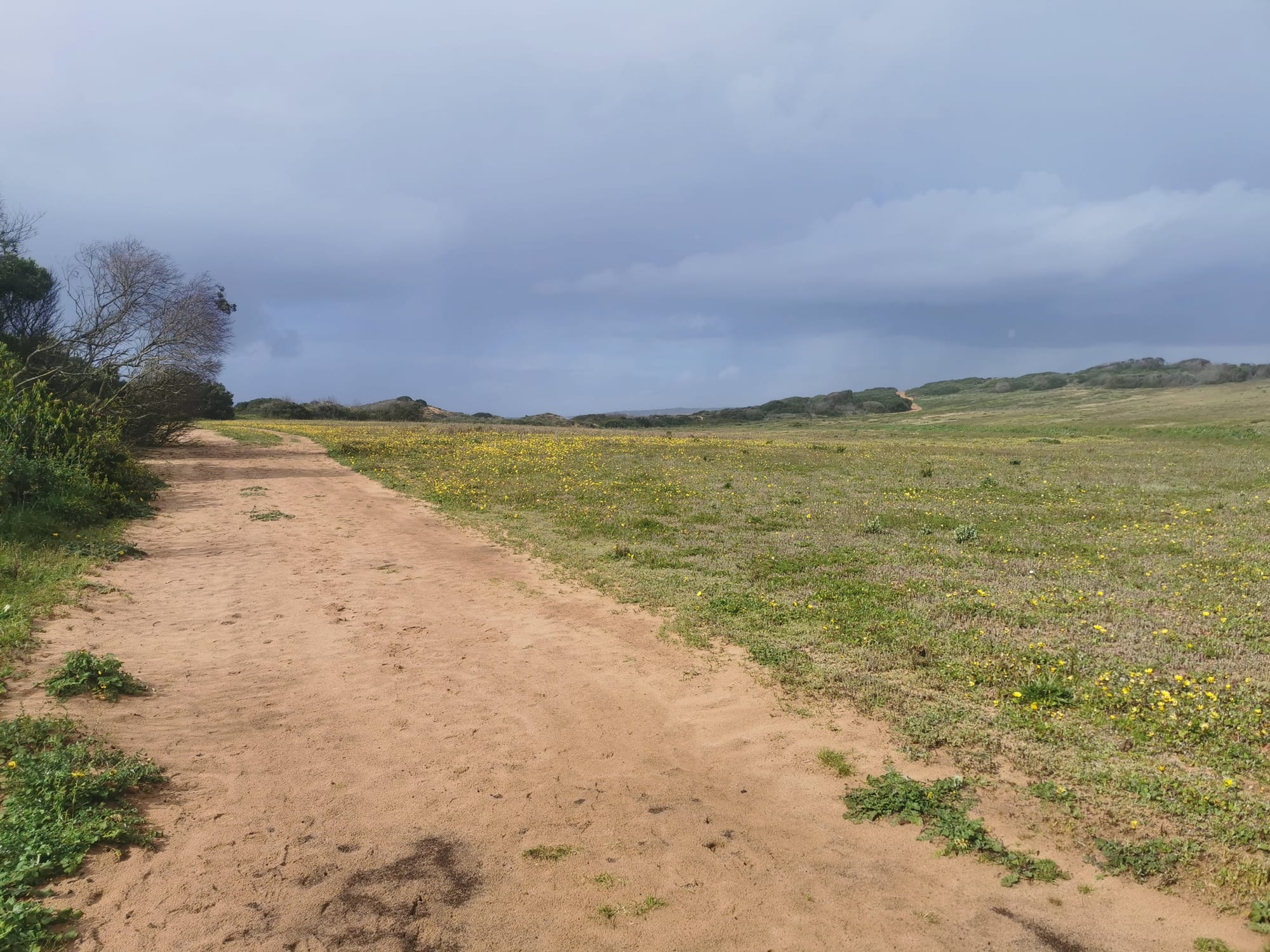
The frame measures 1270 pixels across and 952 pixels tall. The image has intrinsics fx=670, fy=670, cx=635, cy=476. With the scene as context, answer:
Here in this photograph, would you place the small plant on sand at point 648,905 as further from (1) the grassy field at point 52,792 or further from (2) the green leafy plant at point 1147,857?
(1) the grassy field at point 52,792

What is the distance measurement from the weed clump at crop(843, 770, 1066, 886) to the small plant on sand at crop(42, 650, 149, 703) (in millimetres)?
6034

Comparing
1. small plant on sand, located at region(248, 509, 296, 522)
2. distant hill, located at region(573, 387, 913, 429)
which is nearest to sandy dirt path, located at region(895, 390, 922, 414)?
distant hill, located at region(573, 387, 913, 429)

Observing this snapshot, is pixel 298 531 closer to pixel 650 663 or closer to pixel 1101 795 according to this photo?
pixel 650 663

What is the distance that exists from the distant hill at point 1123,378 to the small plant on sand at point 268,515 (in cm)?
10303

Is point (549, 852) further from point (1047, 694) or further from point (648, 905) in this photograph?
point (1047, 694)

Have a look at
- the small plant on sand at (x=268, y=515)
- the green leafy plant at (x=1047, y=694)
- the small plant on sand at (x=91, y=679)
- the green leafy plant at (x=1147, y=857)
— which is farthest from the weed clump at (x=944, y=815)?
the small plant on sand at (x=268, y=515)

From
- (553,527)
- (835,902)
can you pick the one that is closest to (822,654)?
(835,902)

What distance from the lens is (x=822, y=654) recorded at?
710cm

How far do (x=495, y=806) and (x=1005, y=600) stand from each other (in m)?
6.87

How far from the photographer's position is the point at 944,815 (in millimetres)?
4441

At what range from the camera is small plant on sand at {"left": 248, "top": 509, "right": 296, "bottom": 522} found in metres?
14.2

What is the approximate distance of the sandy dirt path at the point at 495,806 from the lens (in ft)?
11.6

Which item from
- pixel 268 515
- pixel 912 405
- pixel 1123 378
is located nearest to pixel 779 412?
pixel 912 405

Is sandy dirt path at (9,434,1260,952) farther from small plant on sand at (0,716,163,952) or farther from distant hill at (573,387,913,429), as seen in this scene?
distant hill at (573,387,913,429)
